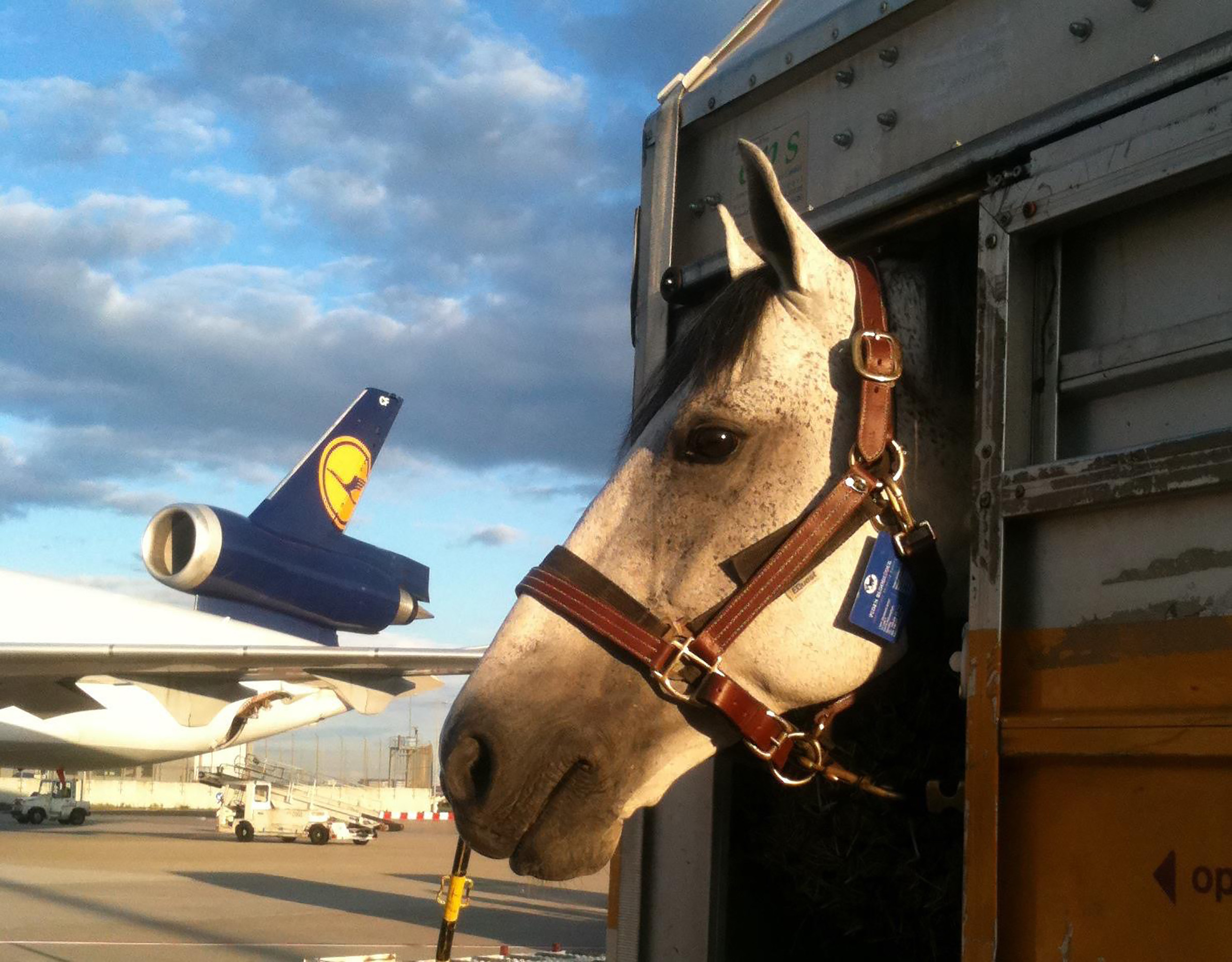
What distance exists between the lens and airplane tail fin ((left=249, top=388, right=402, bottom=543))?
20188mm

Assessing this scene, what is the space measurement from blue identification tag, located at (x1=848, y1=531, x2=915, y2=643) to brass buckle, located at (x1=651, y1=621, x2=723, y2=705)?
21 cm

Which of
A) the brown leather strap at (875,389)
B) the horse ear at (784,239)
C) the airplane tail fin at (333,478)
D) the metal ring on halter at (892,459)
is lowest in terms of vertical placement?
the metal ring on halter at (892,459)

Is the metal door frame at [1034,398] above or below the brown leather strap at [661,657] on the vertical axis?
above

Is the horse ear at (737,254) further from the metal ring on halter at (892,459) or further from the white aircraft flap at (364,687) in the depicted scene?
the white aircraft flap at (364,687)

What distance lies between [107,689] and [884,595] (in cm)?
1789

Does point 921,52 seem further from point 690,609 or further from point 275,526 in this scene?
point 275,526

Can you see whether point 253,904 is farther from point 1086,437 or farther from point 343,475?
point 343,475

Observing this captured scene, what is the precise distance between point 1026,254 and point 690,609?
2.15ft

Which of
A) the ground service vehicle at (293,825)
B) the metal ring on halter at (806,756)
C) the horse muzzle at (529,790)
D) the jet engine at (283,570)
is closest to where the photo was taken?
the horse muzzle at (529,790)

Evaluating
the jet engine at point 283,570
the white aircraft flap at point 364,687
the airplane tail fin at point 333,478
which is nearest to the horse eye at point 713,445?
the white aircraft flap at point 364,687

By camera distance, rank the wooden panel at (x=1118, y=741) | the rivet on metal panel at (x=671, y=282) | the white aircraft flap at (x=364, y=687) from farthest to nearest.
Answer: the white aircraft flap at (x=364, y=687) → the rivet on metal panel at (x=671, y=282) → the wooden panel at (x=1118, y=741)

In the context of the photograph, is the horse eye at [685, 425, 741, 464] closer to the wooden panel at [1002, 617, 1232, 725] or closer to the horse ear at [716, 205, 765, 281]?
the horse ear at [716, 205, 765, 281]

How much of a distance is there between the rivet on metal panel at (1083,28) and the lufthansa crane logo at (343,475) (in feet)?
65.3

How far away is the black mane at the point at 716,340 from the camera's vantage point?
1786 millimetres
